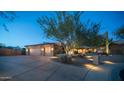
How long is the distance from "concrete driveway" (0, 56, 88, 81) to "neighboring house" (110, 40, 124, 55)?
0.62 meters

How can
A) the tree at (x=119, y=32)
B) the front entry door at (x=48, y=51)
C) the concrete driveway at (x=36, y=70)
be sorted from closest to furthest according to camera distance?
the concrete driveway at (x=36, y=70) → the tree at (x=119, y=32) → the front entry door at (x=48, y=51)

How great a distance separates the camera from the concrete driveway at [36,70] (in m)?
2.97

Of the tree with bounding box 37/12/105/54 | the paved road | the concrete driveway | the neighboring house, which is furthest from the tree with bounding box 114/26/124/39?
the concrete driveway

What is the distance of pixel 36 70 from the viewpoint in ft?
10.0

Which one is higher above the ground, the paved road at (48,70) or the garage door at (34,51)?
the garage door at (34,51)

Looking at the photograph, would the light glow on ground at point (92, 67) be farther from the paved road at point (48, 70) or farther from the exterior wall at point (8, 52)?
the exterior wall at point (8, 52)

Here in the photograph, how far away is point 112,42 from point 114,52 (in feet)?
0.61

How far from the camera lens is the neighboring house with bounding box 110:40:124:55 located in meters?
3.13

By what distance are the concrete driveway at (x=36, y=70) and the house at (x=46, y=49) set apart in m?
0.09

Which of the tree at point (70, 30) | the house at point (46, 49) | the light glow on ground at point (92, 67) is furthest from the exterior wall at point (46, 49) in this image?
the light glow on ground at point (92, 67)

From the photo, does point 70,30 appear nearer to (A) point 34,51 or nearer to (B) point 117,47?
(A) point 34,51

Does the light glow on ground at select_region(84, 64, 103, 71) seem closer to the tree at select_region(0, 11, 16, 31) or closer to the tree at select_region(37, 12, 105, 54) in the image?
the tree at select_region(37, 12, 105, 54)
